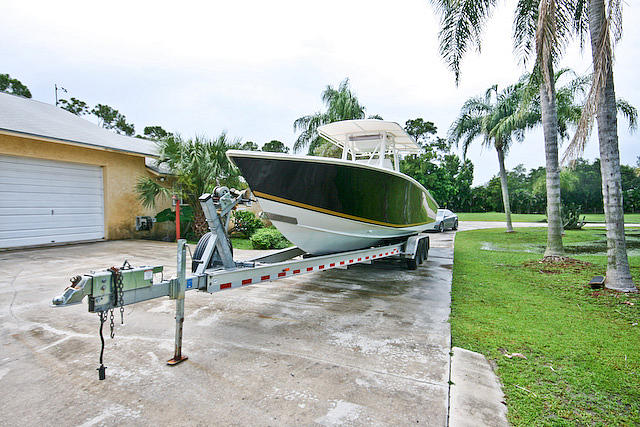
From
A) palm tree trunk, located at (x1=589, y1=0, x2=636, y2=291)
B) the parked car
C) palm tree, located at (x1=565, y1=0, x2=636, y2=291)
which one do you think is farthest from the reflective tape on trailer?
the parked car

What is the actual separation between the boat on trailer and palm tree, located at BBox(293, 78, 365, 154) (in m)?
12.8

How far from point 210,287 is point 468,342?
2.71 metres

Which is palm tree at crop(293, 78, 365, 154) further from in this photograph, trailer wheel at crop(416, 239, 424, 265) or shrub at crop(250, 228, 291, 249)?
trailer wheel at crop(416, 239, 424, 265)

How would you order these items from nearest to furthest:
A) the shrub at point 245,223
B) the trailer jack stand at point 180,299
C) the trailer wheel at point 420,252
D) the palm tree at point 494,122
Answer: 1. the trailer jack stand at point 180,299
2. the trailer wheel at point 420,252
3. the shrub at point 245,223
4. the palm tree at point 494,122

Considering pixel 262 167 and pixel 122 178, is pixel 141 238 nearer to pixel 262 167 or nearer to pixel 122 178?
pixel 122 178

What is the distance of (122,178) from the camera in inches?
476

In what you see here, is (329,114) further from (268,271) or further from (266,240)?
(268,271)

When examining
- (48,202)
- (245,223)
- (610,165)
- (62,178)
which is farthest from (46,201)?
(610,165)

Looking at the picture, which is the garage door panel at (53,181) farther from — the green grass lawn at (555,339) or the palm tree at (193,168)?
the green grass lawn at (555,339)

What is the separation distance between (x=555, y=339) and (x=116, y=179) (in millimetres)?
12989

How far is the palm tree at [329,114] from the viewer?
19656 mm

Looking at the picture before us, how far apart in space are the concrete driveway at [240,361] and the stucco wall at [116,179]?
20.7 ft

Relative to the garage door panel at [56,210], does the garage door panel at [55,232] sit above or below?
below

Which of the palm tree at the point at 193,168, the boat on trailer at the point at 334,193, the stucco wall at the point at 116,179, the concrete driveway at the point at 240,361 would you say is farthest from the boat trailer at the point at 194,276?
the stucco wall at the point at 116,179
